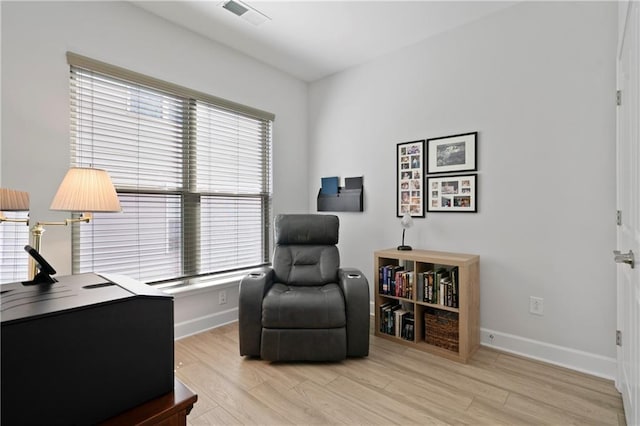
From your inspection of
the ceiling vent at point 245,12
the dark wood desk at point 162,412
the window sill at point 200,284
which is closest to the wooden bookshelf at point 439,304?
the window sill at point 200,284

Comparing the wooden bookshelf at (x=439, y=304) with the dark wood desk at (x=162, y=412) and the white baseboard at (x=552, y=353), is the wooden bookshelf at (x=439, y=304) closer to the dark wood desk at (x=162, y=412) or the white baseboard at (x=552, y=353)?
the white baseboard at (x=552, y=353)

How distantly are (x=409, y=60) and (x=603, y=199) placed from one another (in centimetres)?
197

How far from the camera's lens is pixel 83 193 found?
1585 millimetres

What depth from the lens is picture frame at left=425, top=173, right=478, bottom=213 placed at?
2684 mm

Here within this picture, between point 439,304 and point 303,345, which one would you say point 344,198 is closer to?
point 439,304

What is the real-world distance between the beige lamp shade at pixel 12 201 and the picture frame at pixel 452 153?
111 inches

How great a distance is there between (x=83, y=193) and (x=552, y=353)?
3.16 meters

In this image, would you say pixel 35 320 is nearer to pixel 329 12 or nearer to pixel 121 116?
pixel 121 116

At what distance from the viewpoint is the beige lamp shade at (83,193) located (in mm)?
1570

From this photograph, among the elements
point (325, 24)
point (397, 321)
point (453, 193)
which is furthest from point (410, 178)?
point (325, 24)

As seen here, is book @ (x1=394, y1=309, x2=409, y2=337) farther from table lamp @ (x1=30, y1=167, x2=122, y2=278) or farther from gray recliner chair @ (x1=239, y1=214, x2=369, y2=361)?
table lamp @ (x1=30, y1=167, x2=122, y2=278)

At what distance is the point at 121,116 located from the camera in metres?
2.48

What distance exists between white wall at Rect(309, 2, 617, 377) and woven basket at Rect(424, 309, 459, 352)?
14.3 inches

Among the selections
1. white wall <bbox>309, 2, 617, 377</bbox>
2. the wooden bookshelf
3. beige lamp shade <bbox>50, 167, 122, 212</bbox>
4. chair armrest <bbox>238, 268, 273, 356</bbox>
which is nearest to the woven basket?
the wooden bookshelf
